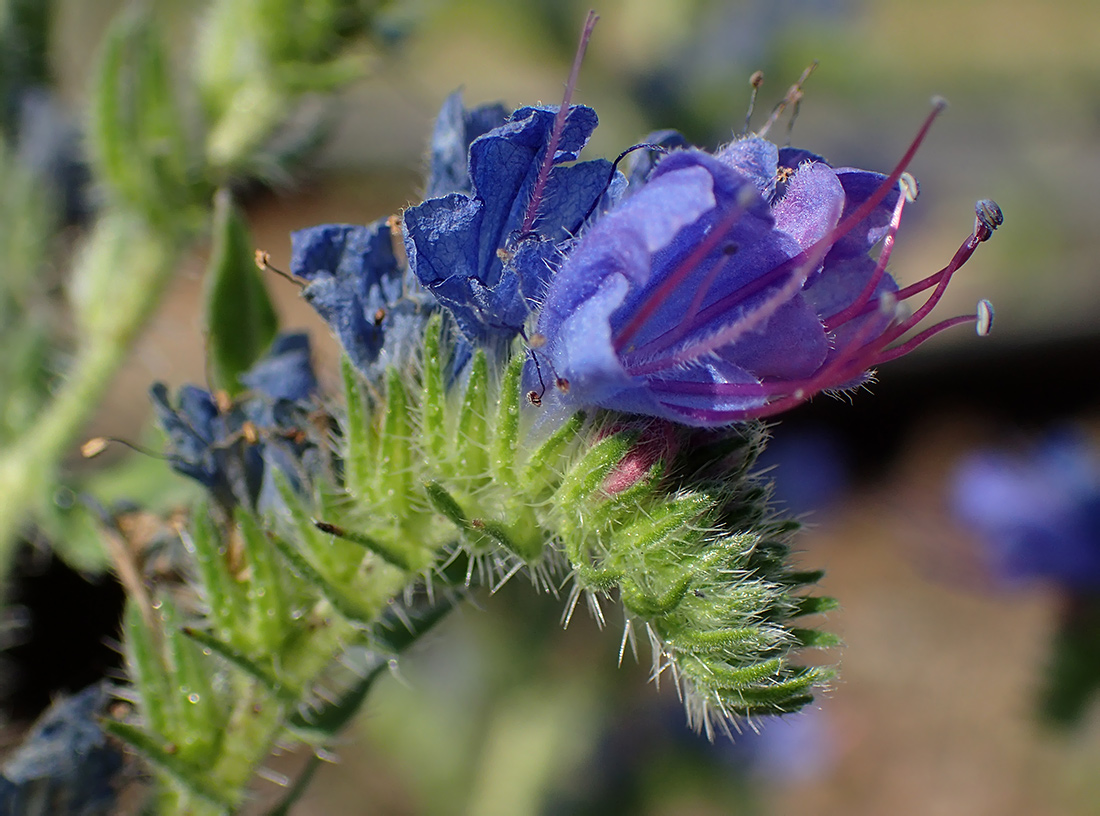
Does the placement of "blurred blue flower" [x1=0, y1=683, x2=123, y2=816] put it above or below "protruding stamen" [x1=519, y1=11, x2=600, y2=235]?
below

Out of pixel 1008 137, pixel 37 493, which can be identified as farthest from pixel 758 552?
pixel 1008 137

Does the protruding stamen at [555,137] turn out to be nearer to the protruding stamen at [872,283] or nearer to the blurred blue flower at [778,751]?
the protruding stamen at [872,283]

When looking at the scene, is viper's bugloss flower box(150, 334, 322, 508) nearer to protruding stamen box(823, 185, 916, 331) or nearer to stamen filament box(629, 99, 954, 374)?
stamen filament box(629, 99, 954, 374)

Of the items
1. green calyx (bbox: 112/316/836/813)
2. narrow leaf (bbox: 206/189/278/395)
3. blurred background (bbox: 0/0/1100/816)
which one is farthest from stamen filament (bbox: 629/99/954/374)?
narrow leaf (bbox: 206/189/278/395)

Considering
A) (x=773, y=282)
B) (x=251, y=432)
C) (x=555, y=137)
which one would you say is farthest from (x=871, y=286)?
(x=251, y=432)

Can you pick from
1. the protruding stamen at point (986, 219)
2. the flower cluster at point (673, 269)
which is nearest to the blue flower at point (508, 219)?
the flower cluster at point (673, 269)

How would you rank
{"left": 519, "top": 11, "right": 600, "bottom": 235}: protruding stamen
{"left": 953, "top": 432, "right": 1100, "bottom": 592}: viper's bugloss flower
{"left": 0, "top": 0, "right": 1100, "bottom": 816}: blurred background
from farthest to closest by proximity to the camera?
{"left": 0, "top": 0, "right": 1100, "bottom": 816}: blurred background < {"left": 953, "top": 432, "right": 1100, "bottom": 592}: viper's bugloss flower < {"left": 519, "top": 11, "right": 600, "bottom": 235}: protruding stamen

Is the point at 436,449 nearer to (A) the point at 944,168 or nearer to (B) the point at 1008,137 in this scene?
(A) the point at 944,168
